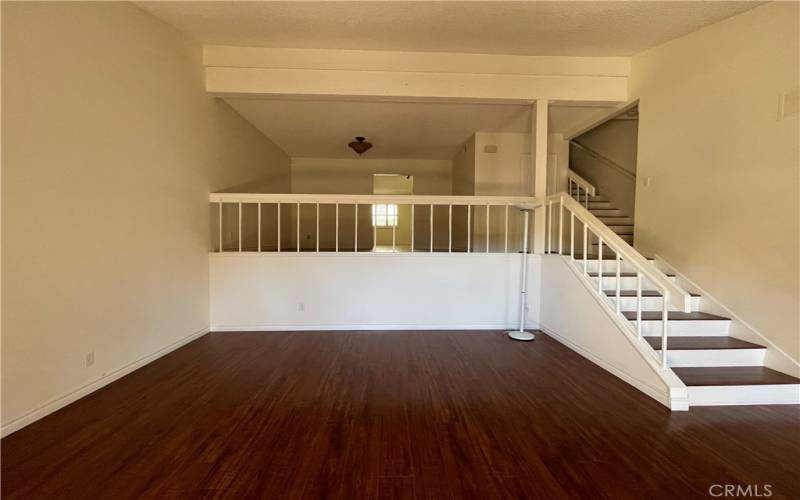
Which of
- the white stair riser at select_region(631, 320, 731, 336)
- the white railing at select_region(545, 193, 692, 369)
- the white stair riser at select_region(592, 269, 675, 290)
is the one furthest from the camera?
the white stair riser at select_region(592, 269, 675, 290)

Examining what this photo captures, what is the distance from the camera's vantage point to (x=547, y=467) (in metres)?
1.77

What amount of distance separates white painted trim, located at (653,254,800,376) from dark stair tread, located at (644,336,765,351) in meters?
0.07

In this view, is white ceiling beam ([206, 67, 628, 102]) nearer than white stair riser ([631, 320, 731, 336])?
No

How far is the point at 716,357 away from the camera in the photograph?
2.81m

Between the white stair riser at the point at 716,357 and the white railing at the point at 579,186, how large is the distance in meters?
3.59

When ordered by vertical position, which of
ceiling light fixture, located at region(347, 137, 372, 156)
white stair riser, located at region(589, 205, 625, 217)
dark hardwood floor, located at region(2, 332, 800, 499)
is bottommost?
dark hardwood floor, located at region(2, 332, 800, 499)

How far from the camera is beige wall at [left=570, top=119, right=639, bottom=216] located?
5797 millimetres

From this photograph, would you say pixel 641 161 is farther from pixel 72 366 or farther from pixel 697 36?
pixel 72 366

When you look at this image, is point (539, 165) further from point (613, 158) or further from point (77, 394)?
point (77, 394)

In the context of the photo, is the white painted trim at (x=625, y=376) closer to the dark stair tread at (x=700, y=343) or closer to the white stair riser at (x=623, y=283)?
the dark stair tread at (x=700, y=343)

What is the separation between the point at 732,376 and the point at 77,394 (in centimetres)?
501

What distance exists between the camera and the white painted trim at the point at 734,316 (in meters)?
2.70

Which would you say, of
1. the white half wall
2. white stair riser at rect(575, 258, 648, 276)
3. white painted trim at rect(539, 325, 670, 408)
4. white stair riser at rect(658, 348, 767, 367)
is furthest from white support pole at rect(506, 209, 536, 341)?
white stair riser at rect(658, 348, 767, 367)

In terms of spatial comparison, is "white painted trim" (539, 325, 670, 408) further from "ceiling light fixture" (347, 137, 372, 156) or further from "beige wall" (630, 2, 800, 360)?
"ceiling light fixture" (347, 137, 372, 156)
